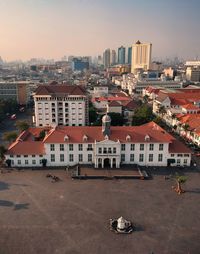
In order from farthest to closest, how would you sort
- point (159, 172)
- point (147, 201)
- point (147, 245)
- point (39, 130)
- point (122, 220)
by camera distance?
point (39, 130) < point (159, 172) < point (147, 201) < point (122, 220) < point (147, 245)

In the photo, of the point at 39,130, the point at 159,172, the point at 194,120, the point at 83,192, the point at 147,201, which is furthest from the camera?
the point at 194,120

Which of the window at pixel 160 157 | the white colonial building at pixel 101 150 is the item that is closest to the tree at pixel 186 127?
the white colonial building at pixel 101 150

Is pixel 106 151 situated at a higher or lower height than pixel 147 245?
higher

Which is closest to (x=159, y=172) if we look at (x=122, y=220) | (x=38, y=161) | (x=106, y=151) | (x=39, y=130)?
(x=106, y=151)

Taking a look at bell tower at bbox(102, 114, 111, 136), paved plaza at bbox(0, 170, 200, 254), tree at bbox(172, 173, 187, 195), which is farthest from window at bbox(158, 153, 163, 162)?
bell tower at bbox(102, 114, 111, 136)

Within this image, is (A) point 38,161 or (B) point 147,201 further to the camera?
(A) point 38,161

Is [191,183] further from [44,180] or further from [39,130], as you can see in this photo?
[39,130]

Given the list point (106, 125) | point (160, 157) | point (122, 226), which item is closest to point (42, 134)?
point (106, 125)
